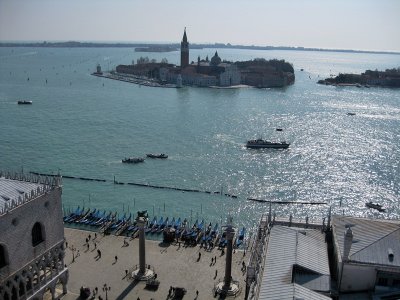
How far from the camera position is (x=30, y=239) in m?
24.7

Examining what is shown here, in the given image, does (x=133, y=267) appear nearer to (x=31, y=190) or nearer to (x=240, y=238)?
(x=240, y=238)

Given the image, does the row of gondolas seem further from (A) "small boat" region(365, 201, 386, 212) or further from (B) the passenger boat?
(A) "small boat" region(365, 201, 386, 212)

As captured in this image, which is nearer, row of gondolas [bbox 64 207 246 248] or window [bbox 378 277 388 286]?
window [bbox 378 277 388 286]

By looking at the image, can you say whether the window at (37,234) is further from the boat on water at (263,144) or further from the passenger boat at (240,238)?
the boat on water at (263,144)

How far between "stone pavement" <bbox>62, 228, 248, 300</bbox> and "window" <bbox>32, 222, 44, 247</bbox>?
498cm

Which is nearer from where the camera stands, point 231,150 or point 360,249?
point 360,249

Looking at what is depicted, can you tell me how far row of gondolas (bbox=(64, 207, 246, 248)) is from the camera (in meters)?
37.0

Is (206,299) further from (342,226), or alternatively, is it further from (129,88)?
(129,88)

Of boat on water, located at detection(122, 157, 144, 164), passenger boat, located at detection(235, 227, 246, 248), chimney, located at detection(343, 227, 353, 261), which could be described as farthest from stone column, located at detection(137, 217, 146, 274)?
boat on water, located at detection(122, 157, 144, 164)

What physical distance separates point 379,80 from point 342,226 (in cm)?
16423

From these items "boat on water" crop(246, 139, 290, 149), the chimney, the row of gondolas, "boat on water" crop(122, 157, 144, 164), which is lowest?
the row of gondolas

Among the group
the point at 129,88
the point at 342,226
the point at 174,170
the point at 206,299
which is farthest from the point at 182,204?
the point at 129,88

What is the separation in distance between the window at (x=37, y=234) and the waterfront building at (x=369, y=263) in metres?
16.3

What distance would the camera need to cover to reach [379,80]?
176 metres
